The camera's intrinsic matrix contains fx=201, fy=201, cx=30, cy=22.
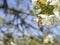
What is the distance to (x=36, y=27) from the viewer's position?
142 centimetres

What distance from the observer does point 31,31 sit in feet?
4.64

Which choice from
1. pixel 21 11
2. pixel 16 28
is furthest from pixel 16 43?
pixel 21 11

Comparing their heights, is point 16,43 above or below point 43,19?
below

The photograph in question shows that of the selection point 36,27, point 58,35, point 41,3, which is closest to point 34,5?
point 41,3

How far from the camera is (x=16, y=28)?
1.43m

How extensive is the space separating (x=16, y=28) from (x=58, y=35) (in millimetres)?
301

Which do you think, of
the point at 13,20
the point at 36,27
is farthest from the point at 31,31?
the point at 13,20

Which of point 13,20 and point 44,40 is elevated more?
point 13,20

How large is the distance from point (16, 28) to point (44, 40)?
0.71 feet

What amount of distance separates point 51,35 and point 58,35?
5 cm

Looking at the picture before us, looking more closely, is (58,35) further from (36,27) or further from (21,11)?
(21,11)

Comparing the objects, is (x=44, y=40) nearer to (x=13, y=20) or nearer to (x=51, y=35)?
(x=51, y=35)

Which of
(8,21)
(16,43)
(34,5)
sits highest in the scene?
(34,5)

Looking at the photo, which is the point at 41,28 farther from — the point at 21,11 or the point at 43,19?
the point at 21,11
